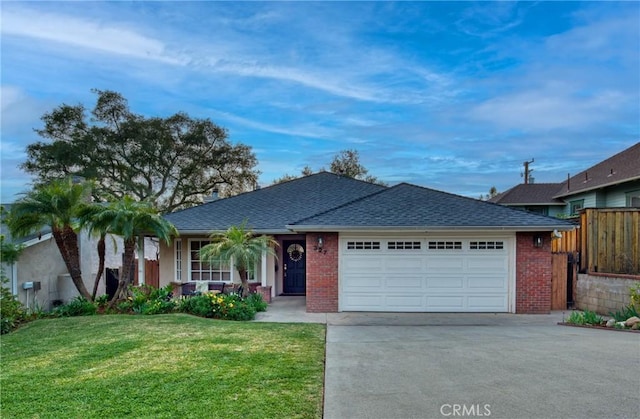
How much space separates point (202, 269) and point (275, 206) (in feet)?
11.7

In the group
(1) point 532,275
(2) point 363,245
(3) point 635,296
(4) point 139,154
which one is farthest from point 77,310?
(4) point 139,154

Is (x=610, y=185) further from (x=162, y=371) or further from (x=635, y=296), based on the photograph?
(x=162, y=371)

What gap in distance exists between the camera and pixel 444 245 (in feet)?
35.7

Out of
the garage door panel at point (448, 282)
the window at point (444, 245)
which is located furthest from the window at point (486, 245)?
the garage door panel at point (448, 282)

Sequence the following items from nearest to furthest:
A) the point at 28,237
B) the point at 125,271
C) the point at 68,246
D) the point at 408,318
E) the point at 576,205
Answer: the point at 408,318
the point at 68,246
the point at 125,271
the point at 28,237
the point at 576,205

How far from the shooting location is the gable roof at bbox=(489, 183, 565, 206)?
82.2 ft

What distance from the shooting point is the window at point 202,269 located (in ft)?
44.1

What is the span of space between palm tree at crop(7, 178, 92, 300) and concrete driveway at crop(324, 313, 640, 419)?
7.73m

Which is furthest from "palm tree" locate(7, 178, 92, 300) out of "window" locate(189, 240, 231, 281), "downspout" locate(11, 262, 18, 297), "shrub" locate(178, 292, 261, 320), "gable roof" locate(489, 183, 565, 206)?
"gable roof" locate(489, 183, 565, 206)

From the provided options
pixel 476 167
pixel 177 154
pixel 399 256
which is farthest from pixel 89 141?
pixel 476 167

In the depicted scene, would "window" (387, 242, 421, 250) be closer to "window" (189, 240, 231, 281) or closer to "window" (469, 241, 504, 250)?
"window" (469, 241, 504, 250)

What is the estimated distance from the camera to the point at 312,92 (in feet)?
53.2

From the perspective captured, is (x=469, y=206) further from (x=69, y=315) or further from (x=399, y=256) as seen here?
(x=69, y=315)

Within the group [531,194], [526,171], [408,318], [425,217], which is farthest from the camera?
[526,171]
